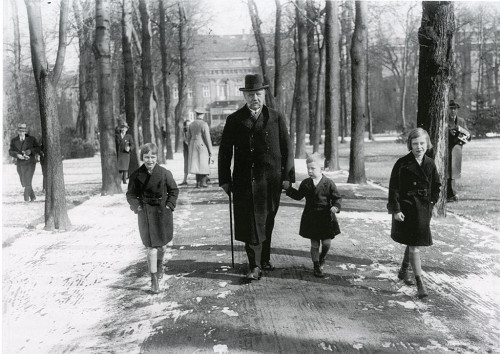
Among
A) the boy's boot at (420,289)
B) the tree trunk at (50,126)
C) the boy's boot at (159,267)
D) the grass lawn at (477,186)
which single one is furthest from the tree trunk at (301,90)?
the boy's boot at (420,289)

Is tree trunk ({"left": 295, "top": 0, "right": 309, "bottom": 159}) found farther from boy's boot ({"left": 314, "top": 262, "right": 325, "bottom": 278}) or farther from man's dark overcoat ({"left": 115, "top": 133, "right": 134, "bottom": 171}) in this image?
boy's boot ({"left": 314, "top": 262, "right": 325, "bottom": 278})

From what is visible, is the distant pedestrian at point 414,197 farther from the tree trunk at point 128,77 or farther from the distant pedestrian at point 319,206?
the tree trunk at point 128,77

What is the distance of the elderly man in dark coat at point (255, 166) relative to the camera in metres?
5.86

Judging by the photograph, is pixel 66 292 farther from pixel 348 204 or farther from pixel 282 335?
pixel 348 204

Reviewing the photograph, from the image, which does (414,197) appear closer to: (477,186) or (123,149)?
(477,186)

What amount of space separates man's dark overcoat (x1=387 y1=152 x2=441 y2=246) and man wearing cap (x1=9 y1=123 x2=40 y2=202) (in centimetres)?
1018

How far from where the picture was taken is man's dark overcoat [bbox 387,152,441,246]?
5.34 metres

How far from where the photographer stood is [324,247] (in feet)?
19.5

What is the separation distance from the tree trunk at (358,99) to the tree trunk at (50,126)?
7.98 m

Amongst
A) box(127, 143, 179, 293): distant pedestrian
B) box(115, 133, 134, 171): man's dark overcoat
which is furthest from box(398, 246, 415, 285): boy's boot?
box(115, 133, 134, 171): man's dark overcoat

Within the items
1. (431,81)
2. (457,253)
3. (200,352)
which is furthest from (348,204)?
(200,352)

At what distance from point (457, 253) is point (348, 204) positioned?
4336 mm

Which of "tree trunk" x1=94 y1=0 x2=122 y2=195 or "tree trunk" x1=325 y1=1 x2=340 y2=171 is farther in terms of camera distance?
"tree trunk" x1=325 y1=1 x2=340 y2=171

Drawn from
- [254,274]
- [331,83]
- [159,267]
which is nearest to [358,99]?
[331,83]
